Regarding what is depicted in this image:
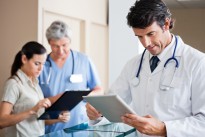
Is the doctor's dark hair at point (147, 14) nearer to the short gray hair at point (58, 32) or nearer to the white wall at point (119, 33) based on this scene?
the short gray hair at point (58, 32)

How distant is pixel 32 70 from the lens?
2295 millimetres

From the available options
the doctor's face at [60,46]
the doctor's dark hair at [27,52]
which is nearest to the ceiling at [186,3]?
the doctor's face at [60,46]

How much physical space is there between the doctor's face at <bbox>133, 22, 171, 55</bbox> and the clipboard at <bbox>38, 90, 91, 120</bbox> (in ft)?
2.33

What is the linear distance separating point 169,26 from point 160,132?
461 mm

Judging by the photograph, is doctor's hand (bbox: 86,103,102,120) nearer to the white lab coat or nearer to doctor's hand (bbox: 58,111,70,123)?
the white lab coat

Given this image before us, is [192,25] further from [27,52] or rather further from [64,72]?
[27,52]

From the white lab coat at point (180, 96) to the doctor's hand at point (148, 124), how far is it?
0.03 meters

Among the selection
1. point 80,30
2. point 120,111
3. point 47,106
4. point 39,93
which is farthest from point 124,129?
point 80,30

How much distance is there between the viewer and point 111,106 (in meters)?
1.43

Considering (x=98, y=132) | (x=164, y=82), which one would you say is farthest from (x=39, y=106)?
(x=164, y=82)

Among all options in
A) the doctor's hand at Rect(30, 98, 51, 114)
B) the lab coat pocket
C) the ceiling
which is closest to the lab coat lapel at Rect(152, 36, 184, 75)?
the lab coat pocket

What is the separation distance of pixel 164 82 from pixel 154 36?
7.9 inches

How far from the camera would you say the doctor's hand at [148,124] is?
134cm

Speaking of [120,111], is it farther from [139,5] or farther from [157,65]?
[139,5]
